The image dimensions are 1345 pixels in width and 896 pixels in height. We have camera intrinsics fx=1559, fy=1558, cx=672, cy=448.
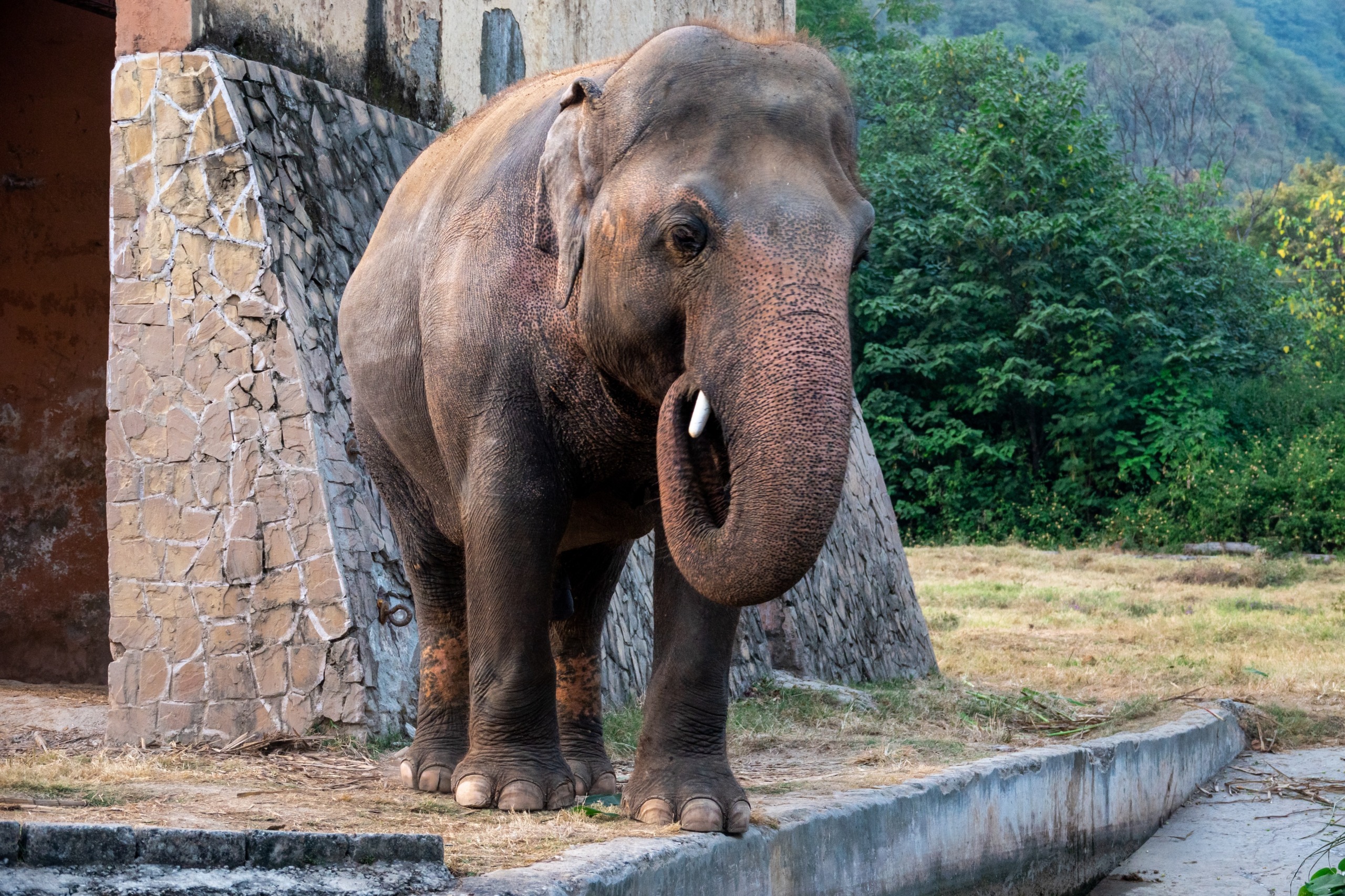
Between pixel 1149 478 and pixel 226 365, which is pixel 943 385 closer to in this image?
pixel 1149 478

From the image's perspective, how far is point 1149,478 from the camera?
21.4 m

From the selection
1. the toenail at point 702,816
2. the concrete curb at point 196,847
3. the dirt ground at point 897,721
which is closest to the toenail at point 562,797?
the dirt ground at point 897,721

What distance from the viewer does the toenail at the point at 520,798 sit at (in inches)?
164

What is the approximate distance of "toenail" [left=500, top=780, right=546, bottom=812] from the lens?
4168 mm

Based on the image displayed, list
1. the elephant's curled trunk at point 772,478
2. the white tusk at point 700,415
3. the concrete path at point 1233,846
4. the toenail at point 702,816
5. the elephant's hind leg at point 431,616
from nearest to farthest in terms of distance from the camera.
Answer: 1. the elephant's curled trunk at point 772,478
2. the white tusk at point 700,415
3. the toenail at point 702,816
4. the elephant's hind leg at point 431,616
5. the concrete path at point 1233,846

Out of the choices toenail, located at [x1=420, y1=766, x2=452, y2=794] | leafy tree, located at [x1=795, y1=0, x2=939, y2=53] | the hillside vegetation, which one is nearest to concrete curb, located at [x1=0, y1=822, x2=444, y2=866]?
toenail, located at [x1=420, y1=766, x2=452, y2=794]

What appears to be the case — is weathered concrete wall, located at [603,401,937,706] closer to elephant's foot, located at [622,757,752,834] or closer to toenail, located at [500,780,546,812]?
toenail, located at [500,780,546,812]

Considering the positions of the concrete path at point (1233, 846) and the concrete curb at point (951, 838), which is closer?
the concrete curb at point (951, 838)

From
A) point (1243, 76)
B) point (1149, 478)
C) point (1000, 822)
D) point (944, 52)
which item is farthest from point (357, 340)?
point (1243, 76)

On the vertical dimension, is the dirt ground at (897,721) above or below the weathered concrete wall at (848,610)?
below

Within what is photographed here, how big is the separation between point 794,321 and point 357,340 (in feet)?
7.06

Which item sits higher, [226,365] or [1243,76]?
[1243,76]

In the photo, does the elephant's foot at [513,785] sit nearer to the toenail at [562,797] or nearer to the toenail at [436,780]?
the toenail at [562,797]

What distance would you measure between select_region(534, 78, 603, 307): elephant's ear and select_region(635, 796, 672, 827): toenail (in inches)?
51.6
